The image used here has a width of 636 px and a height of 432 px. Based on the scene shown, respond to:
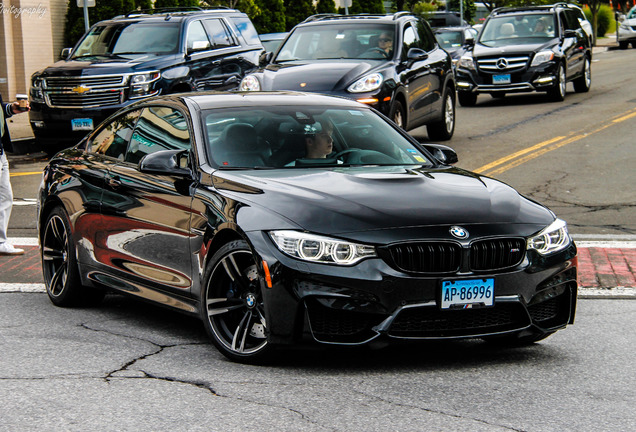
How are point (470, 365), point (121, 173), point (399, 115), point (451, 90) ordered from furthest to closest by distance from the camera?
point (451, 90), point (399, 115), point (121, 173), point (470, 365)

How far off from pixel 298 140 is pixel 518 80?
1607 cm

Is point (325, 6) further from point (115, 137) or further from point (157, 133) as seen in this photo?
point (157, 133)

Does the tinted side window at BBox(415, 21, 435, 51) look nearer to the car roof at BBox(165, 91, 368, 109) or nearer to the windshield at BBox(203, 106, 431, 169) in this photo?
the car roof at BBox(165, 91, 368, 109)

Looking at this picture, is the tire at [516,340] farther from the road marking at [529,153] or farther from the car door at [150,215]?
the road marking at [529,153]

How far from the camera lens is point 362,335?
5.75 metres

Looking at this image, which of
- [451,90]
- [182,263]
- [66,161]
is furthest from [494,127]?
[182,263]

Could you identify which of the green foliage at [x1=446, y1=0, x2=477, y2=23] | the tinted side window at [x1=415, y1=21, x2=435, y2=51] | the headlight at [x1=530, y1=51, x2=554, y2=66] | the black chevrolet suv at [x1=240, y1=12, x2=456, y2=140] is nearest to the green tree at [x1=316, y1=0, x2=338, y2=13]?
the green foliage at [x1=446, y1=0, x2=477, y2=23]

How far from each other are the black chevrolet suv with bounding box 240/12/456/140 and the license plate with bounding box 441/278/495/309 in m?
8.52

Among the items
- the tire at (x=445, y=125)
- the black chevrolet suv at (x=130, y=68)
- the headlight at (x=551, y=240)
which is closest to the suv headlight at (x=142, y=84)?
the black chevrolet suv at (x=130, y=68)

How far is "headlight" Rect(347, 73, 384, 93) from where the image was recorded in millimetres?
14297

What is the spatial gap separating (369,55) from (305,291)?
400 inches

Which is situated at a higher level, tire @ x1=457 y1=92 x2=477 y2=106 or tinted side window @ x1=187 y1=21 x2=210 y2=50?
tinted side window @ x1=187 y1=21 x2=210 y2=50

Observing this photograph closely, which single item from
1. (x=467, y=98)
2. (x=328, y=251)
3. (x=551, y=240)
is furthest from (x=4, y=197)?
(x=467, y=98)

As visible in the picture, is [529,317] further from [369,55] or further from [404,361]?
[369,55]
